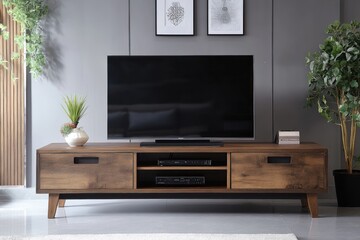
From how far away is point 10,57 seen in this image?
525 cm

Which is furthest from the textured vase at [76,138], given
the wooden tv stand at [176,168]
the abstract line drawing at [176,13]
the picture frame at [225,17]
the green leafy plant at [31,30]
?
the picture frame at [225,17]

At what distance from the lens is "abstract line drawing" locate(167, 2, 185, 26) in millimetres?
5082

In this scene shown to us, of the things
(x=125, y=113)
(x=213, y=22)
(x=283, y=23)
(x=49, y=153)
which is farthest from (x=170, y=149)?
(x=283, y=23)

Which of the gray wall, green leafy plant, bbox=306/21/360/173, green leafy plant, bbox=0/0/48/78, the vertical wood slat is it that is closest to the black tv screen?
the gray wall

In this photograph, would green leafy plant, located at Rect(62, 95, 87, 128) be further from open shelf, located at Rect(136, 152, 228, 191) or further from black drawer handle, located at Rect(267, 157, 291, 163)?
black drawer handle, located at Rect(267, 157, 291, 163)

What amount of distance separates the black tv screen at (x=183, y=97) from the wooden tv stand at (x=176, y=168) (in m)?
0.25

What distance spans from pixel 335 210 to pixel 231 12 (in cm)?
193

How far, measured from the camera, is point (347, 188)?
15.9 feet

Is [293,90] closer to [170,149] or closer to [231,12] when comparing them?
[231,12]

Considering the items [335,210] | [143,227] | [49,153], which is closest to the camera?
[143,227]

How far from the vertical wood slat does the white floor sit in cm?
42

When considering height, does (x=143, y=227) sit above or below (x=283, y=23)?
below

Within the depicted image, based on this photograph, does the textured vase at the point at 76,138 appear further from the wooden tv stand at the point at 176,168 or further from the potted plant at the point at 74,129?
the wooden tv stand at the point at 176,168

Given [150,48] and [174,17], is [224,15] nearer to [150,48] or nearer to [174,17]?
[174,17]
